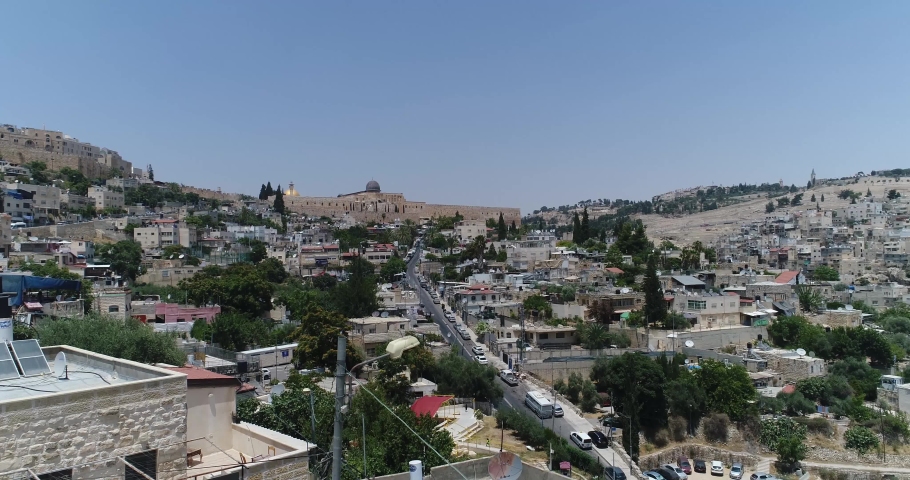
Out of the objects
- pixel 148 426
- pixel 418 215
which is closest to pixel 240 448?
pixel 148 426

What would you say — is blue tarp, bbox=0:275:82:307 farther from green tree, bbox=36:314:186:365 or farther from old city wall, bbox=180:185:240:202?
old city wall, bbox=180:185:240:202

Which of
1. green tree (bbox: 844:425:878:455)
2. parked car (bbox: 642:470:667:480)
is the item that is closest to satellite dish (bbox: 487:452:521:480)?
parked car (bbox: 642:470:667:480)

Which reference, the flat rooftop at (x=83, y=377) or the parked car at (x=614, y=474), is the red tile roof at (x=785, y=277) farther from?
the flat rooftop at (x=83, y=377)

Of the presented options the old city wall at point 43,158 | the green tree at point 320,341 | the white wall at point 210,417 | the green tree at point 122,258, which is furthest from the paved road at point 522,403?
the old city wall at point 43,158

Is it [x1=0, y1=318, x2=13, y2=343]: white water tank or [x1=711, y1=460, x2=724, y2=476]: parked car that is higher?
[x1=0, y1=318, x2=13, y2=343]: white water tank

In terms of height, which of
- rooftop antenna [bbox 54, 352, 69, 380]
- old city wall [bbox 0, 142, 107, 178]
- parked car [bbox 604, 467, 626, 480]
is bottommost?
parked car [bbox 604, 467, 626, 480]

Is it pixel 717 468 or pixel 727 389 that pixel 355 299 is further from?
pixel 717 468
